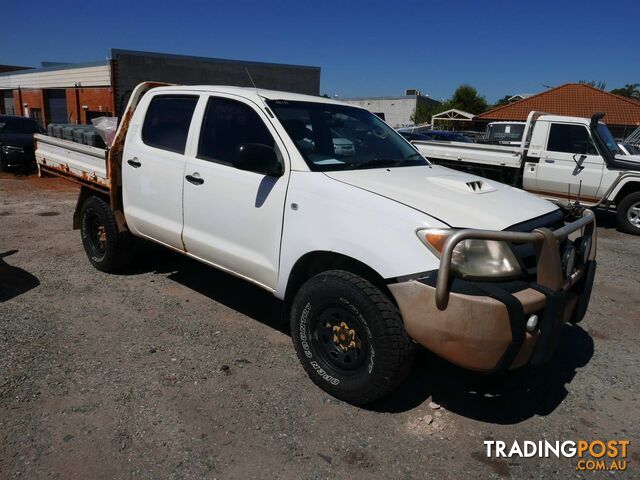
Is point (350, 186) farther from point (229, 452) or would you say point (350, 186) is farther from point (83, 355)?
point (83, 355)

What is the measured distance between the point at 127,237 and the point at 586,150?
831 centimetres

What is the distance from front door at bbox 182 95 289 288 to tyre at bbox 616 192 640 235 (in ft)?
25.9

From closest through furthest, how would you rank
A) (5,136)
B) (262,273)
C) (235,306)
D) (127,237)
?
1. (262,273)
2. (235,306)
3. (127,237)
4. (5,136)

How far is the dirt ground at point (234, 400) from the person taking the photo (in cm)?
263

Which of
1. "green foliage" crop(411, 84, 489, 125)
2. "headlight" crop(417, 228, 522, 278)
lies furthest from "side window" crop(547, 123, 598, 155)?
"green foliage" crop(411, 84, 489, 125)

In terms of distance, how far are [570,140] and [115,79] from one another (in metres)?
18.6

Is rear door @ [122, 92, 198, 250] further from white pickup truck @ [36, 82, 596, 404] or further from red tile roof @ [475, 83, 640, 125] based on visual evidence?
red tile roof @ [475, 83, 640, 125]

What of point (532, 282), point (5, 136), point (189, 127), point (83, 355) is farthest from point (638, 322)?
point (5, 136)

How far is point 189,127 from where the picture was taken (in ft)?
13.3

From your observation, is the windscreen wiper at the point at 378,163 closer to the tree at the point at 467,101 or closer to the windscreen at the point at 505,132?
the windscreen at the point at 505,132

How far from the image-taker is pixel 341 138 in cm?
386

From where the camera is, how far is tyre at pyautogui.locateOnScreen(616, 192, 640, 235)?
8.77 meters

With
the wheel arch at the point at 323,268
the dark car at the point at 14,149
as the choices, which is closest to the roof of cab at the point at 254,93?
the wheel arch at the point at 323,268

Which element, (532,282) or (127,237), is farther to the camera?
(127,237)
